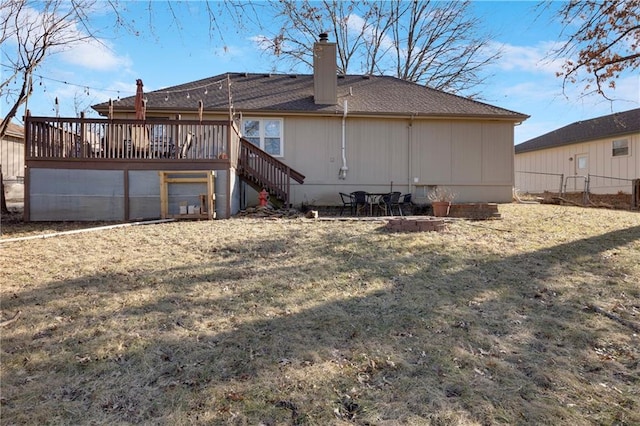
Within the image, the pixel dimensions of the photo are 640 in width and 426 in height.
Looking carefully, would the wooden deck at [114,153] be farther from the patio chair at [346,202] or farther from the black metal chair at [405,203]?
the black metal chair at [405,203]

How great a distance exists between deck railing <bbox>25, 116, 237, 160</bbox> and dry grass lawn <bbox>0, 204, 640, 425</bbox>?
310 centimetres

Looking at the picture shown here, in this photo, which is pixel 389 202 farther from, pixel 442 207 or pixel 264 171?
pixel 264 171

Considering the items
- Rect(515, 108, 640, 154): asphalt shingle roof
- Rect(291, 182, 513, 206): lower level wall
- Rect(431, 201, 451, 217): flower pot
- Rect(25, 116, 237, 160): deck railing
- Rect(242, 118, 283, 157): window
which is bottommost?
Rect(431, 201, 451, 217): flower pot

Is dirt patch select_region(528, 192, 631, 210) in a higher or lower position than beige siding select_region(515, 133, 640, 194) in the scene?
lower

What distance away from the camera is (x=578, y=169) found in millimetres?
19219

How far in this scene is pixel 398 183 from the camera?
516 inches

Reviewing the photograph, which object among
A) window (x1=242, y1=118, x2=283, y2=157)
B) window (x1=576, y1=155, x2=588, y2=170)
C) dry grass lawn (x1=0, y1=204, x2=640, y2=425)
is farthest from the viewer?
window (x1=576, y1=155, x2=588, y2=170)

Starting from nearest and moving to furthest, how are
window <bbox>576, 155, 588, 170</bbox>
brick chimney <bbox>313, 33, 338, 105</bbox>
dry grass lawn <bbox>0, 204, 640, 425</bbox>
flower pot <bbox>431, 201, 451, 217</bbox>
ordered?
dry grass lawn <bbox>0, 204, 640, 425</bbox> → flower pot <bbox>431, 201, 451, 217</bbox> → brick chimney <bbox>313, 33, 338, 105</bbox> → window <bbox>576, 155, 588, 170</bbox>

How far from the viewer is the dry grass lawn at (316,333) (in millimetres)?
2643

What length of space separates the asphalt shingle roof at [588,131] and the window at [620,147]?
1.36 ft

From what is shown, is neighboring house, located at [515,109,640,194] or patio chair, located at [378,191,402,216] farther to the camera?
neighboring house, located at [515,109,640,194]

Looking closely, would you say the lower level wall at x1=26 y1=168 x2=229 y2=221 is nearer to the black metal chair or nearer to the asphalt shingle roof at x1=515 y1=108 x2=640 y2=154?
the black metal chair

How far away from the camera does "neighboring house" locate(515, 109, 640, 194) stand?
1670cm

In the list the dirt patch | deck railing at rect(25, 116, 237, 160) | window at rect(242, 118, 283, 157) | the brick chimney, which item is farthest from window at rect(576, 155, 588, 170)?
deck railing at rect(25, 116, 237, 160)
